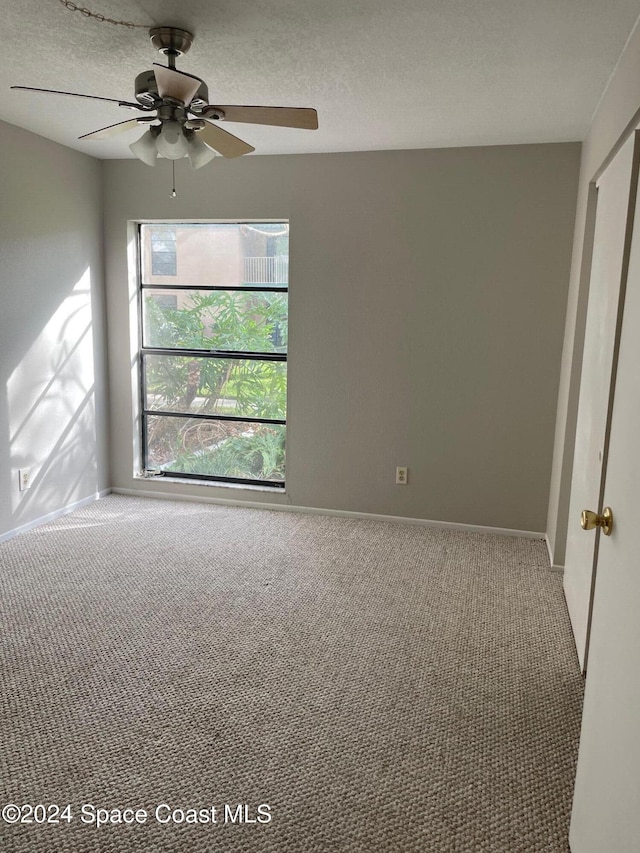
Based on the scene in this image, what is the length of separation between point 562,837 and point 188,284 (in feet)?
12.8

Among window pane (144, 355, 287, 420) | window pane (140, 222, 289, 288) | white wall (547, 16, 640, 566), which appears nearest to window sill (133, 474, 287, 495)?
window pane (144, 355, 287, 420)

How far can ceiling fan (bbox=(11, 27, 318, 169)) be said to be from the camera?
7.19 feet

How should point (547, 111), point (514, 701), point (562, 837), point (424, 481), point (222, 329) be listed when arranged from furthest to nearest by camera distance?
1. point (222, 329)
2. point (424, 481)
3. point (547, 111)
4. point (514, 701)
5. point (562, 837)

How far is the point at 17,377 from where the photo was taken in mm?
3777

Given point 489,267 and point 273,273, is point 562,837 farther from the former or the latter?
point 273,273

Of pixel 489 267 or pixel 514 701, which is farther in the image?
pixel 489 267

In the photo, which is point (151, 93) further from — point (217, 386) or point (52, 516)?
point (52, 516)

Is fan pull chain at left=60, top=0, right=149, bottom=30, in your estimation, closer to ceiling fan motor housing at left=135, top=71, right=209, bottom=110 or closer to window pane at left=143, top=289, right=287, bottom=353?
ceiling fan motor housing at left=135, top=71, right=209, bottom=110

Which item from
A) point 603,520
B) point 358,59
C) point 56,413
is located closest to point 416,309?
point 358,59

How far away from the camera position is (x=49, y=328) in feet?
13.2

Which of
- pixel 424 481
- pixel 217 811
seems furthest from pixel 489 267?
pixel 217 811

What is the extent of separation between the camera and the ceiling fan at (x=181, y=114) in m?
2.19

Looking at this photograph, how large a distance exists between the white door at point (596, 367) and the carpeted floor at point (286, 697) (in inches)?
9.7

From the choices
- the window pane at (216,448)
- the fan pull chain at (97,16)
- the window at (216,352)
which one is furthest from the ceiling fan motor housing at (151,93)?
the window pane at (216,448)
